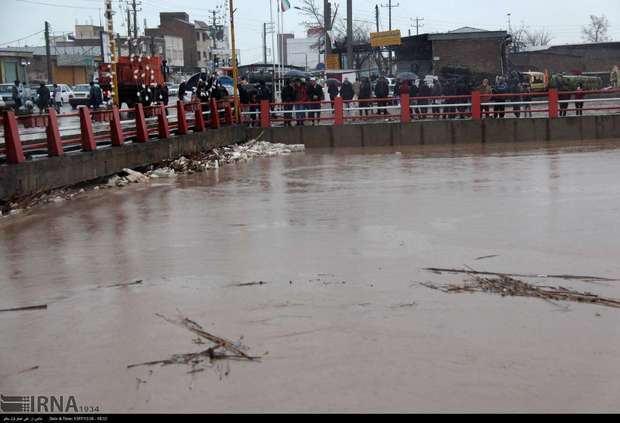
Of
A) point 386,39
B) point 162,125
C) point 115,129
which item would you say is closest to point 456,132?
point 162,125

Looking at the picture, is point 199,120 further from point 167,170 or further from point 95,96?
point 95,96

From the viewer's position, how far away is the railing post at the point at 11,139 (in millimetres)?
14441

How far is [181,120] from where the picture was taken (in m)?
22.9

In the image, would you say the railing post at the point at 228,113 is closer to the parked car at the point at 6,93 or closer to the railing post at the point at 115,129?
the railing post at the point at 115,129

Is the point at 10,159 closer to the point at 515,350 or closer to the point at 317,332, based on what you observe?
the point at 317,332

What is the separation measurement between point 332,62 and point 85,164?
41245 millimetres

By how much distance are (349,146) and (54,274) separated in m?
19.8

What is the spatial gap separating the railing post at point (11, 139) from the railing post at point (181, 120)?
821 centimetres

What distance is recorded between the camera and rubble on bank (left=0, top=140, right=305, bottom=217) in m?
14.6

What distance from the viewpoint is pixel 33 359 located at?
626cm

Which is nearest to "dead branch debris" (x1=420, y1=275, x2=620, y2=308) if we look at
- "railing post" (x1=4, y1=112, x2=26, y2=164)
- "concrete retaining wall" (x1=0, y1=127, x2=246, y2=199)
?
"concrete retaining wall" (x1=0, y1=127, x2=246, y2=199)

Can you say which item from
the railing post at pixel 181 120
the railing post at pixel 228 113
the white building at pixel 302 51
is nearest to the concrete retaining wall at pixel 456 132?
the railing post at pixel 228 113
